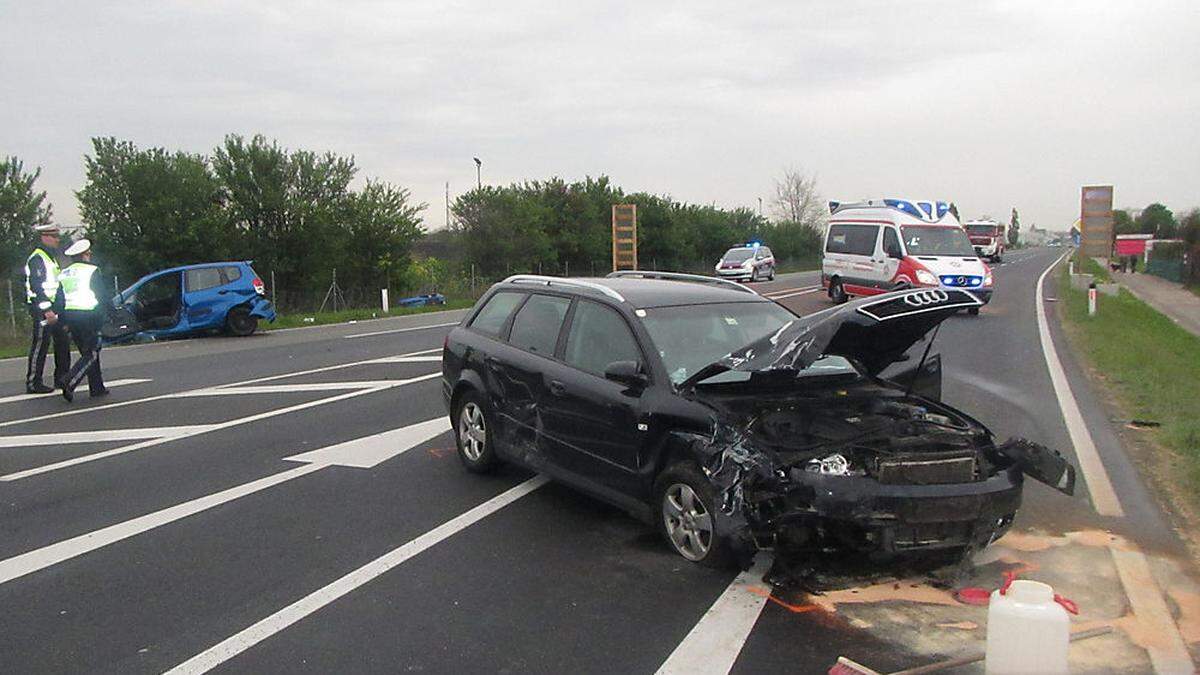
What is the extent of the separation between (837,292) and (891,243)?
2976 mm

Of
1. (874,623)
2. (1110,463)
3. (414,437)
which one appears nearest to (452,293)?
(414,437)

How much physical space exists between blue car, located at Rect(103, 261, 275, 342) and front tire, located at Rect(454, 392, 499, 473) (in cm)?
1357

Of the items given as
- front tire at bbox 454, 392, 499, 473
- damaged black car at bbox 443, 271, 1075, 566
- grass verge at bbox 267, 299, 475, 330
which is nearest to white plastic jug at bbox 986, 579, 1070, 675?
damaged black car at bbox 443, 271, 1075, 566

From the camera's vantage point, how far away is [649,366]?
515 cm

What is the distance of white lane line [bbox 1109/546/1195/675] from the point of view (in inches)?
143

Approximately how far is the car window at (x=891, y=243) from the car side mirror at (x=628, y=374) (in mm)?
16752

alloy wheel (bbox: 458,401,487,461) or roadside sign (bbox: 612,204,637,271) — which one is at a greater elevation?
roadside sign (bbox: 612,204,637,271)

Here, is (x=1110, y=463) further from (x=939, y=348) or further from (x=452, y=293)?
(x=452, y=293)

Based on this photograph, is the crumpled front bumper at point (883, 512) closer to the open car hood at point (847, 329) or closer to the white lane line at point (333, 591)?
the open car hood at point (847, 329)

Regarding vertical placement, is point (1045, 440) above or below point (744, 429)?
below

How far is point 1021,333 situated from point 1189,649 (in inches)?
581

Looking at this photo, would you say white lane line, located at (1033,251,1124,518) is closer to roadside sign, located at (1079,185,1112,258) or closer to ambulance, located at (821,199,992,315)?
ambulance, located at (821,199,992,315)

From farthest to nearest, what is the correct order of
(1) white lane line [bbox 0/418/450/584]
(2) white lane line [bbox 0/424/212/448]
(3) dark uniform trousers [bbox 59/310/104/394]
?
(3) dark uniform trousers [bbox 59/310/104/394]
(2) white lane line [bbox 0/424/212/448]
(1) white lane line [bbox 0/418/450/584]

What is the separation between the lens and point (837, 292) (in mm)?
23609
